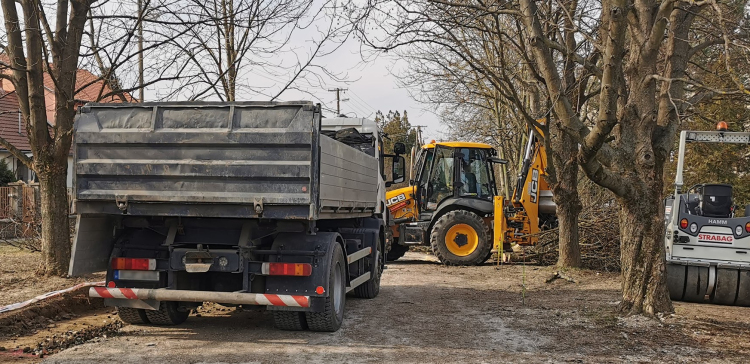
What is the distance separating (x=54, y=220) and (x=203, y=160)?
4.79 m

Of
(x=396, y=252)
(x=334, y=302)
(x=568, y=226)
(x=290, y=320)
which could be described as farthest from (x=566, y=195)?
(x=290, y=320)

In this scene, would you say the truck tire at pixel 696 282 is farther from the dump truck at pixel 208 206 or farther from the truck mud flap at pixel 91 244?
the truck mud flap at pixel 91 244

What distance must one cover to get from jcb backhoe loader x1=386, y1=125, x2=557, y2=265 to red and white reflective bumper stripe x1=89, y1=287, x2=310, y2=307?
30.3 feet

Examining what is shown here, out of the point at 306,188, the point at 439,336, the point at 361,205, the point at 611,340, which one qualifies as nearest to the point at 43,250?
the point at 361,205

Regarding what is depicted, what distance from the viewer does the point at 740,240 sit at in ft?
32.9

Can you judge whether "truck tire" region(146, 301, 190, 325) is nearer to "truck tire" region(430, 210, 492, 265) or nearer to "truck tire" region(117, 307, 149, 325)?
"truck tire" region(117, 307, 149, 325)

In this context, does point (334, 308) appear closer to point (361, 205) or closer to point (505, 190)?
point (361, 205)

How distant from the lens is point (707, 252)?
33.2ft

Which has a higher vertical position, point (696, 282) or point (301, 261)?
point (301, 261)

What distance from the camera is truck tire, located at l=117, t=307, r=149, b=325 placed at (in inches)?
307

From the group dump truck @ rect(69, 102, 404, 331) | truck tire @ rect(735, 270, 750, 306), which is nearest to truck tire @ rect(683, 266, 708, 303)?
truck tire @ rect(735, 270, 750, 306)

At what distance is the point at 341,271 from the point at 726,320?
5056 millimetres

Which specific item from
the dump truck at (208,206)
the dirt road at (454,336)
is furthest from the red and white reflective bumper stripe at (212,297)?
the dirt road at (454,336)

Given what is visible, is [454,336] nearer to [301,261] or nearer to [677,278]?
[301,261]
